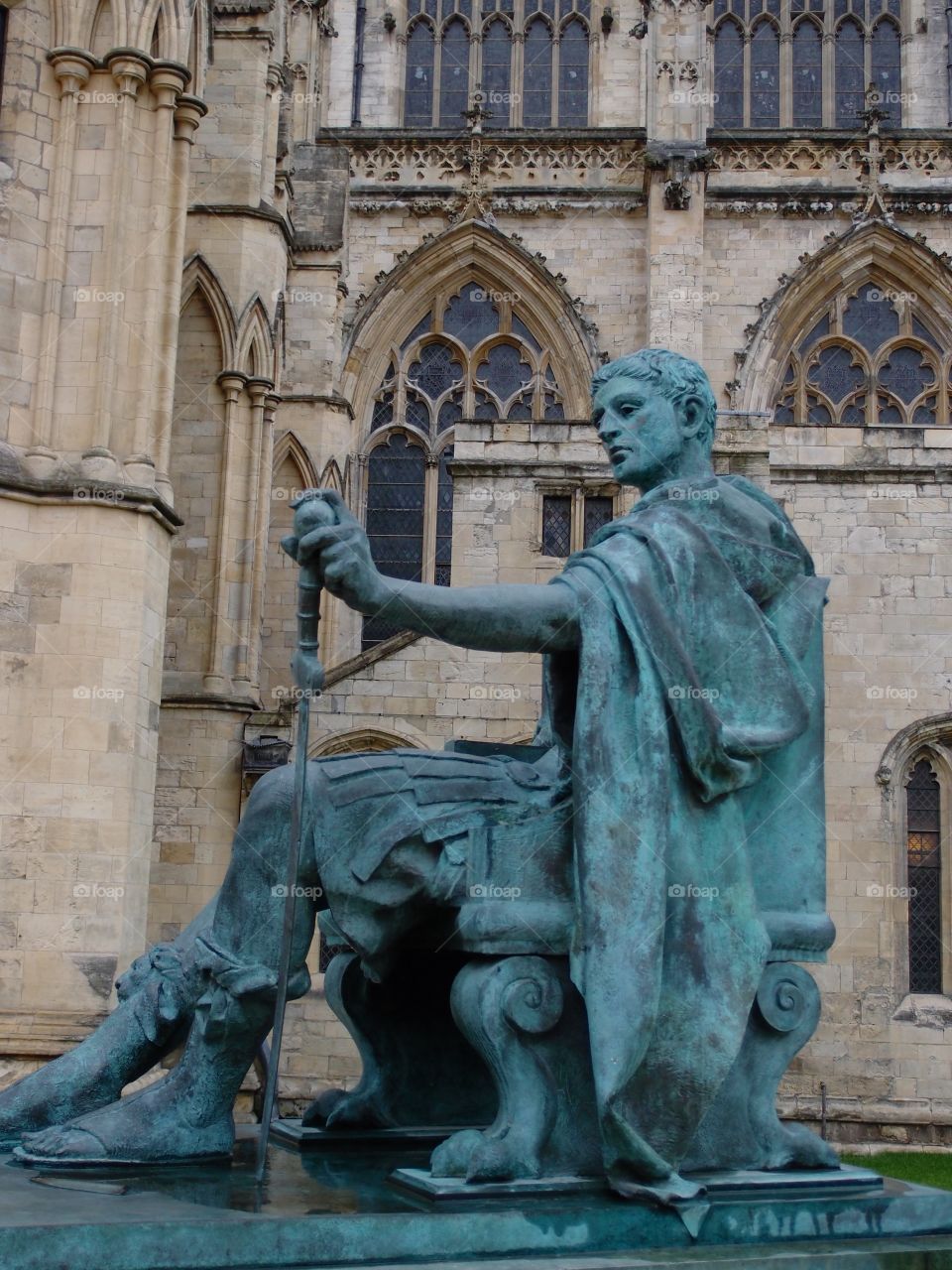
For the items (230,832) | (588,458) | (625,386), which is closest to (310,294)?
(588,458)

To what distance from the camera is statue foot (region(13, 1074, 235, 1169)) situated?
136 inches

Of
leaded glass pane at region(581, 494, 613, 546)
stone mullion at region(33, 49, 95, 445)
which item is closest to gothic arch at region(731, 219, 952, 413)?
leaded glass pane at region(581, 494, 613, 546)

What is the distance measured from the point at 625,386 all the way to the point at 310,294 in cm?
1763

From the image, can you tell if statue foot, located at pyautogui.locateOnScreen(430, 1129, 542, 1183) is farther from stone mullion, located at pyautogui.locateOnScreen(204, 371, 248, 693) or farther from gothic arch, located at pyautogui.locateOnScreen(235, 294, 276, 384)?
gothic arch, located at pyautogui.locateOnScreen(235, 294, 276, 384)

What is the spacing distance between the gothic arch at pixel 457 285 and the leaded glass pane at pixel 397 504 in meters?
0.74

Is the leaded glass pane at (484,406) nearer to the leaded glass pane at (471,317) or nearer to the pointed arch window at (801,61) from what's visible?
the leaded glass pane at (471,317)

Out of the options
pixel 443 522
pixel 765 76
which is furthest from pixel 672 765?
pixel 765 76

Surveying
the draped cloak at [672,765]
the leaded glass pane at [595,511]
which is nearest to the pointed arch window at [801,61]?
the leaded glass pane at [595,511]

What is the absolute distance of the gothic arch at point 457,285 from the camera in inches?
996

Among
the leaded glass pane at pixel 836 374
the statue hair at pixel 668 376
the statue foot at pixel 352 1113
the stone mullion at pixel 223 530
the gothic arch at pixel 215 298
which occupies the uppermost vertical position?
the leaded glass pane at pixel 836 374

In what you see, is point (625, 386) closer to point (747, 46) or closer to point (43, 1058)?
point (43, 1058)

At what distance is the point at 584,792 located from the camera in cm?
351

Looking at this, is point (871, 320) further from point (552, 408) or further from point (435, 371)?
point (435, 371)

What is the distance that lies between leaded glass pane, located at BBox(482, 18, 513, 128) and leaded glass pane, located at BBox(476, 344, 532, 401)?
430 centimetres
